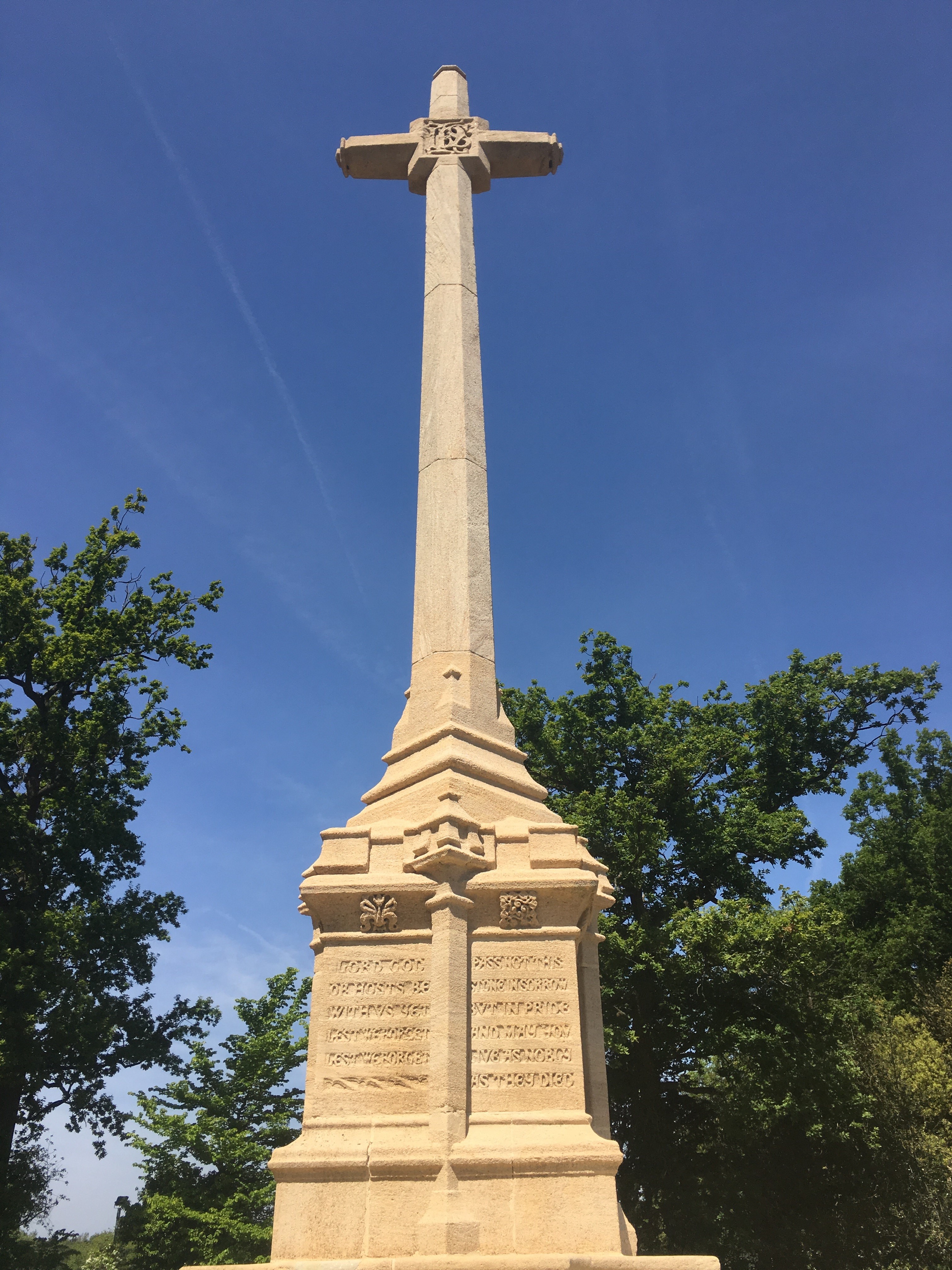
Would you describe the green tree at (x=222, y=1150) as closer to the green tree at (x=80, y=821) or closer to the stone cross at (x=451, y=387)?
the green tree at (x=80, y=821)

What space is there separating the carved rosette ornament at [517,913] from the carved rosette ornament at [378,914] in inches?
32.1

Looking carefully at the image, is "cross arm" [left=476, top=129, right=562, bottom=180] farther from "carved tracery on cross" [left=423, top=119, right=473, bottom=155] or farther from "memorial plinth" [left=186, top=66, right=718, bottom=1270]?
"memorial plinth" [left=186, top=66, right=718, bottom=1270]

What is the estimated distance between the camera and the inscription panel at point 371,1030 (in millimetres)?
6680

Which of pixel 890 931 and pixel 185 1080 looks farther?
pixel 890 931

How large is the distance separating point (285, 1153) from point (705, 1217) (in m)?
17.0

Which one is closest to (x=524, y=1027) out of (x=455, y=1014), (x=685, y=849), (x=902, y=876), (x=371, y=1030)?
(x=455, y=1014)

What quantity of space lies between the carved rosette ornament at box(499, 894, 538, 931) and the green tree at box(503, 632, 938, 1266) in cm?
1308

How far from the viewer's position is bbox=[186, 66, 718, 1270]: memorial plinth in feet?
20.1

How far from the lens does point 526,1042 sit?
6.82m

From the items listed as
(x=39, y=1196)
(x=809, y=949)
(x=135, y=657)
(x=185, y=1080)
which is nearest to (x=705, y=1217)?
(x=809, y=949)

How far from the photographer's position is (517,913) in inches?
282

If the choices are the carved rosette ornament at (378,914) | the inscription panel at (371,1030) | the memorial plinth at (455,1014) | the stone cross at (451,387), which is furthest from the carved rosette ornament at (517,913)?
the stone cross at (451,387)

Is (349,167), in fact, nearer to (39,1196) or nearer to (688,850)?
(688,850)

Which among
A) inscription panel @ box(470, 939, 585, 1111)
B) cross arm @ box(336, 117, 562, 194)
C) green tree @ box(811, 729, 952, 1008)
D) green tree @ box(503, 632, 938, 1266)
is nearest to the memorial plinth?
inscription panel @ box(470, 939, 585, 1111)
